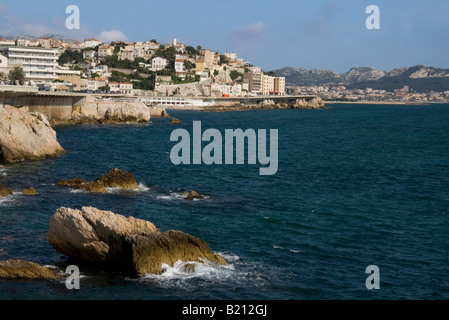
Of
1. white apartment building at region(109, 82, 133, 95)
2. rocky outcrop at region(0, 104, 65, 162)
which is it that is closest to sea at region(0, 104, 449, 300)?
rocky outcrop at region(0, 104, 65, 162)

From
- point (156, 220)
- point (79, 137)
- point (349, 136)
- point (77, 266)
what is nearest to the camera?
point (77, 266)

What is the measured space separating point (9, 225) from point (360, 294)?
55.8 feet

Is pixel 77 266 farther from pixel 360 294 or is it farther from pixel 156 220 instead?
pixel 360 294

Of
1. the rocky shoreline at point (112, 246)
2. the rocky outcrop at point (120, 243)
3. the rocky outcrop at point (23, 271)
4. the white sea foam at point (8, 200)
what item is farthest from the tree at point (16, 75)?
the rocky outcrop at point (23, 271)

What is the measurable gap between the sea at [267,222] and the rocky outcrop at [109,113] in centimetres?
3670

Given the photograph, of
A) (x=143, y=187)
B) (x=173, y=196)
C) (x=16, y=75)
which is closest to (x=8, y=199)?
(x=143, y=187)

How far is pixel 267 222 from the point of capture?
102 feet

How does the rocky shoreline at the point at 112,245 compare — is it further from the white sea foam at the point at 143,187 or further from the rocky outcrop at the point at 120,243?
the white sea foam at the point at 143,187

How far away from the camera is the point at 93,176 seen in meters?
43.8

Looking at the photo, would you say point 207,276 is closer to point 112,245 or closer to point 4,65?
point 112,245

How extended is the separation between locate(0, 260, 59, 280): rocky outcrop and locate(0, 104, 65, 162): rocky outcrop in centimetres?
2845

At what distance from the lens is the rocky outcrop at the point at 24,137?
1906 inches

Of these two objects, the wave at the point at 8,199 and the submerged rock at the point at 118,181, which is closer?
the wave at the point at 8,199
